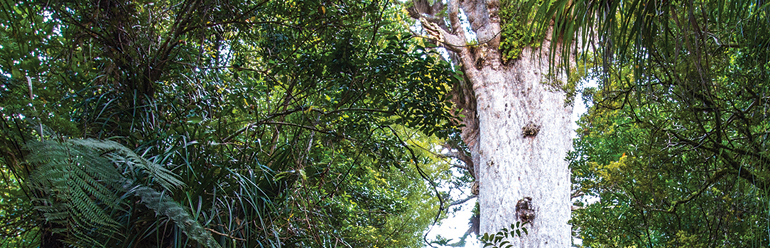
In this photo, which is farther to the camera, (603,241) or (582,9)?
(603,241)

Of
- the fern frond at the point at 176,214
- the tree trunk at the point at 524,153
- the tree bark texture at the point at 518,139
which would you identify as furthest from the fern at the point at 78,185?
the tree trunk at the point at 524,153

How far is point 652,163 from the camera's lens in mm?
2482

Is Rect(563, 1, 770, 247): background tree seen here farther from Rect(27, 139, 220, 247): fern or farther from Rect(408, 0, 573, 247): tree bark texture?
Rect(27, 139, 220, 247): fern

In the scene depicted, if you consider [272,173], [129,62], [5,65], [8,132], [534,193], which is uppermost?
[534,193]

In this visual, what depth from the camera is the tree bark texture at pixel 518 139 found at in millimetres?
4332

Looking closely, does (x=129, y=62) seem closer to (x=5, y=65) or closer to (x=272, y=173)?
(x=5, y=65)

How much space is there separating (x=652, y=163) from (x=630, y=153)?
13.3 inches

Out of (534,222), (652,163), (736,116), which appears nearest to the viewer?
(736,116)

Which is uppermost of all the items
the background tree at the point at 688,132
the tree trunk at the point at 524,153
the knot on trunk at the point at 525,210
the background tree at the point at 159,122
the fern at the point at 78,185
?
the tree trunk at the point at 524,153

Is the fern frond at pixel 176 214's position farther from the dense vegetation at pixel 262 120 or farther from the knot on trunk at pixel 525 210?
the knot on trunk at pixel 525 210

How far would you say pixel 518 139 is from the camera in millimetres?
4672

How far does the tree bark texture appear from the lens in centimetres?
433

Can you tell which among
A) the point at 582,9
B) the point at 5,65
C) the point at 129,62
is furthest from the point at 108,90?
the point at 582,9

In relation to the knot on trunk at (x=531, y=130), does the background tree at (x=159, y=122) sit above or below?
below
